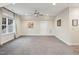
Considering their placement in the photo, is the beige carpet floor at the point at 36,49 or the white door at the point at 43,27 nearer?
the beige carpet floor at the point at 36,49

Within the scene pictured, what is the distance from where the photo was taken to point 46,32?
43.4 feet

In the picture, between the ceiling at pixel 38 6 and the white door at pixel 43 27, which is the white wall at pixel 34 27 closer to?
the white door at pixel 43 27

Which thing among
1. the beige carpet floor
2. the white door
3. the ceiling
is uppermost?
the ceiling

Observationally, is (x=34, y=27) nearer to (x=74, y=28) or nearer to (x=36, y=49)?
(x=74, y=28)

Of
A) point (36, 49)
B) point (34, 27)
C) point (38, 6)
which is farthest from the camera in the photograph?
point (34, 27)

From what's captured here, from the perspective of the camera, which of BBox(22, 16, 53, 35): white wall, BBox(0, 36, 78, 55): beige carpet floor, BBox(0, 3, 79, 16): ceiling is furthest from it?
BBox(22, 16, 53, 35): white wall

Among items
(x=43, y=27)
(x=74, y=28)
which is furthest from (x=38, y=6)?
(x=43, y=27)

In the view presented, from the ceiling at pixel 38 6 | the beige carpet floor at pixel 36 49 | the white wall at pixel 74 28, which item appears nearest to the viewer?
the beige carpet floor at pixel 36 49

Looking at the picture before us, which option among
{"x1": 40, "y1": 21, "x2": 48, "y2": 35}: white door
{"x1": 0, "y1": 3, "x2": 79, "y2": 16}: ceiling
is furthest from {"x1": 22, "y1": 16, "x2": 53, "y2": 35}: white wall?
{"x1": 0, "y1": 3, "x2": 79, "y2": 16}: ceiling

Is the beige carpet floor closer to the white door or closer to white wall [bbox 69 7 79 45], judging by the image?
white wall [bbox 69 7 79 45]

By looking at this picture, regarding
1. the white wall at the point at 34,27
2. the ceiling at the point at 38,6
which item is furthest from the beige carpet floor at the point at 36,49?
the white wall at the point at 34,27

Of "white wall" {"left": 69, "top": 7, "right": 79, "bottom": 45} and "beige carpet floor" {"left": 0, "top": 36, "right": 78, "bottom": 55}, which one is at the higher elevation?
"white wall" {"left": 69, "top": 7, "right": 79, "bottom": 45}

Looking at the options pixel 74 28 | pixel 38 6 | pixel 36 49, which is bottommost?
pixel 36 49

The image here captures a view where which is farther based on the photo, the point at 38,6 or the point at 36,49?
the point at 38,6
